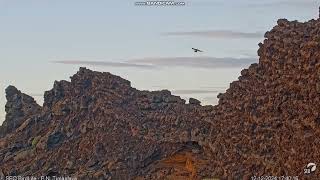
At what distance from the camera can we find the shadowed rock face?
307 feet

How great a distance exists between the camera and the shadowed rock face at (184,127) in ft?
307

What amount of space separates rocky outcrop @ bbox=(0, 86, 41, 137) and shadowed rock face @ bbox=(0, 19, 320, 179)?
4.13 m

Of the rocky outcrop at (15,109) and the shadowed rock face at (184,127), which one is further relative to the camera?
the rocky outcrop at (15,109)

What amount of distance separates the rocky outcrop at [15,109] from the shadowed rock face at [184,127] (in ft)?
13.6

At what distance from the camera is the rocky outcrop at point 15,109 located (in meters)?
143

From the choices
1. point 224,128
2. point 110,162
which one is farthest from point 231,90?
point 110,162

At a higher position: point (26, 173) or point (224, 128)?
point (224, 128)

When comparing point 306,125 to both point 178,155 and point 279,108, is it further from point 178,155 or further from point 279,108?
point 178,155

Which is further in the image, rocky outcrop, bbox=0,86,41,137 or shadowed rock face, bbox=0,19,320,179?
rocky outcrop, bbox=0,86,41,137

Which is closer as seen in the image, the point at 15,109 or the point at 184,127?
the point at 184,127

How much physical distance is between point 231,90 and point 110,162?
22.5 meters

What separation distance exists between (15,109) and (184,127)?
4508 cm

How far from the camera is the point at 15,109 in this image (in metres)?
144

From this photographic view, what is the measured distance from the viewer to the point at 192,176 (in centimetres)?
10644
